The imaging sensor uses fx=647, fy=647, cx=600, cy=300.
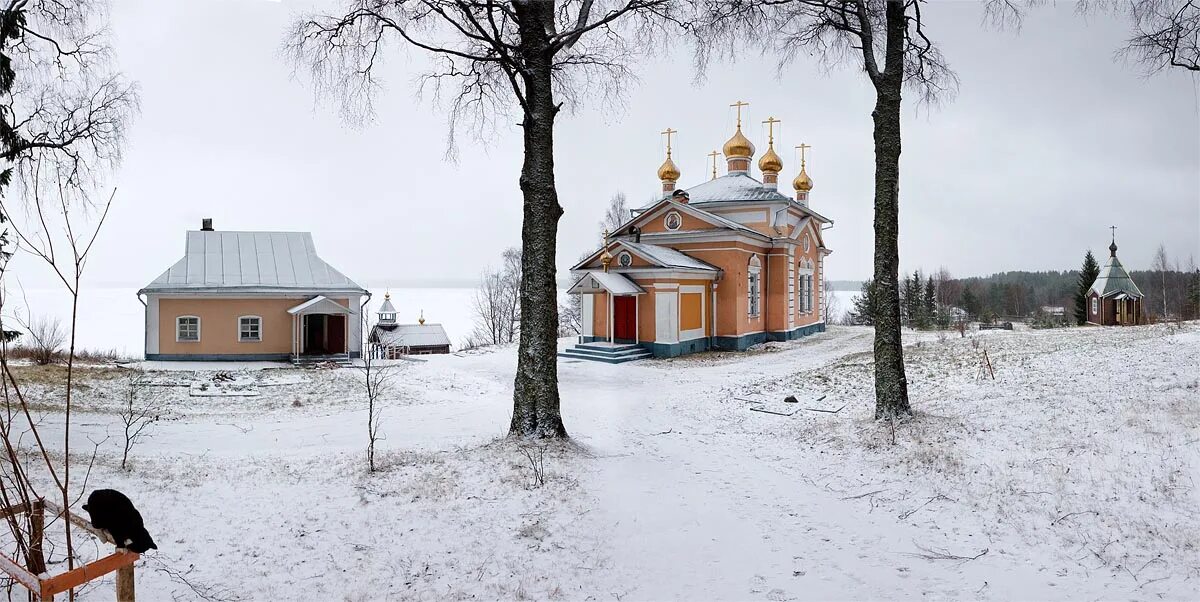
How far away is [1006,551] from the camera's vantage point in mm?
4020

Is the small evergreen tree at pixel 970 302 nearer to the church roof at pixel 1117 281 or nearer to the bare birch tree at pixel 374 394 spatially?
the church roof at pixel 1117 281

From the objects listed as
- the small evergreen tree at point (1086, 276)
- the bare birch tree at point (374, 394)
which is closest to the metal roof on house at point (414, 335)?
the bare birch tree at point (374, 394)

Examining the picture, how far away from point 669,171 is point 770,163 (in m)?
3.52

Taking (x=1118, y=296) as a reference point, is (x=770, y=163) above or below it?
above

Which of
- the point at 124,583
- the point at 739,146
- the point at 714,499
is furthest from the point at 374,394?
the point at 739,146

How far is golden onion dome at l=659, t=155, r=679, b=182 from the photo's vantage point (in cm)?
2288

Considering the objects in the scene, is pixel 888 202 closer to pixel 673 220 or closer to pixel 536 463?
pixel 536 463

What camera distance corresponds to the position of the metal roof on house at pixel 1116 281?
63.8ft

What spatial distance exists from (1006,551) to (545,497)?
10.3ft

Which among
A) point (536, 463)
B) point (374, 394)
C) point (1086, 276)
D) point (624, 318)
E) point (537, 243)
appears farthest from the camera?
point (1086, 276)

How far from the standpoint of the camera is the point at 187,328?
53.3 feet

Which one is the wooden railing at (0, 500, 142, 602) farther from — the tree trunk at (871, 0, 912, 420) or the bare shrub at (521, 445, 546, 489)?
the tree trunk at (871, 0, 912, 420)

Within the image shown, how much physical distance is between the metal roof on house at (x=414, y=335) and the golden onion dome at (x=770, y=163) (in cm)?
1308

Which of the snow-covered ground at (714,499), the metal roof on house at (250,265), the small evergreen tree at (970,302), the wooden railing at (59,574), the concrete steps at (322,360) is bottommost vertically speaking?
the snow-covered ground at (714,499)
